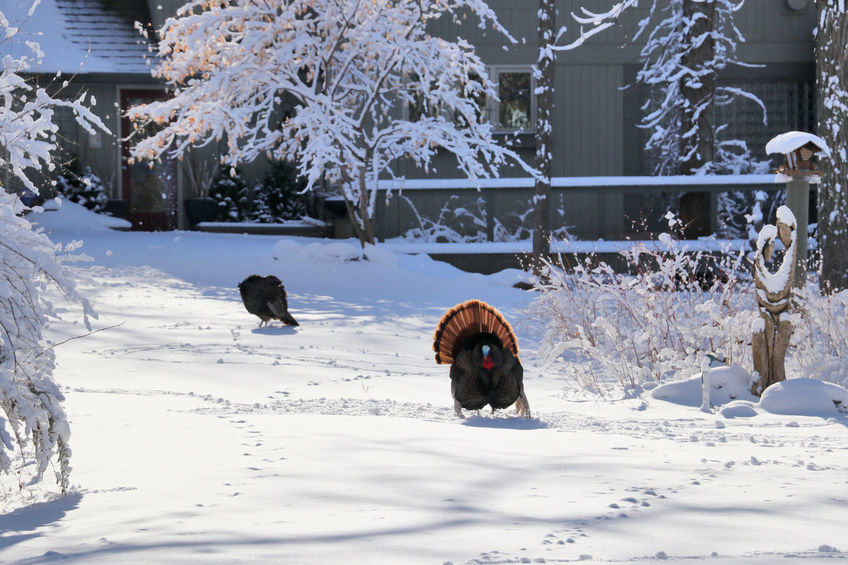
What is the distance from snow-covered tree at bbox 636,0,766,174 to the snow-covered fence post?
933cm

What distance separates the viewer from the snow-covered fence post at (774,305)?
6836 millimetres

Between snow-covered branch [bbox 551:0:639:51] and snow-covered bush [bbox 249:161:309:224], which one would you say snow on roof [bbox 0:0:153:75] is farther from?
snow-covered branch [bbox 551:0:639:51]

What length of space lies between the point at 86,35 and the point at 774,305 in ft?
55.3

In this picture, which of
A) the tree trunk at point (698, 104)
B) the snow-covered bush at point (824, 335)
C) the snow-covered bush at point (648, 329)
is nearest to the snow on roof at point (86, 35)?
the tree trunk at point (698, 104)

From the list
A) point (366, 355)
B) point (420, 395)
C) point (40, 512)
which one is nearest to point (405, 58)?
point (366, 355)

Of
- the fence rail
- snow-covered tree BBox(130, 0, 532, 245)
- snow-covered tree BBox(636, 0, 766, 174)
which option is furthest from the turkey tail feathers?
snow-covered tree BBox(636, 0, 766, 174)

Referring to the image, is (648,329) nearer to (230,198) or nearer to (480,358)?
(480,358)

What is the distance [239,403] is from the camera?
21.2 feet

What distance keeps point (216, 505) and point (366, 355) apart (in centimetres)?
536

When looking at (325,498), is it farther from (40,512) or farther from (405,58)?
(405,58)

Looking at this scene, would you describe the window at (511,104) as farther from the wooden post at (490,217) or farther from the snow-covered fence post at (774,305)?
the snow-covered fence post at (774,305)

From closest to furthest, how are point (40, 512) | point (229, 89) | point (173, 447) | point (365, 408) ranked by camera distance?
1. point (40, 512)
2. point (173, 447)
3. point (365, 408)
4. point (229, 89)

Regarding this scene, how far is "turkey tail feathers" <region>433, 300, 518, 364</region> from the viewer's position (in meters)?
6.14

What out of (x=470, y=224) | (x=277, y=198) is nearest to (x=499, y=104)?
(x=470, y=224)
